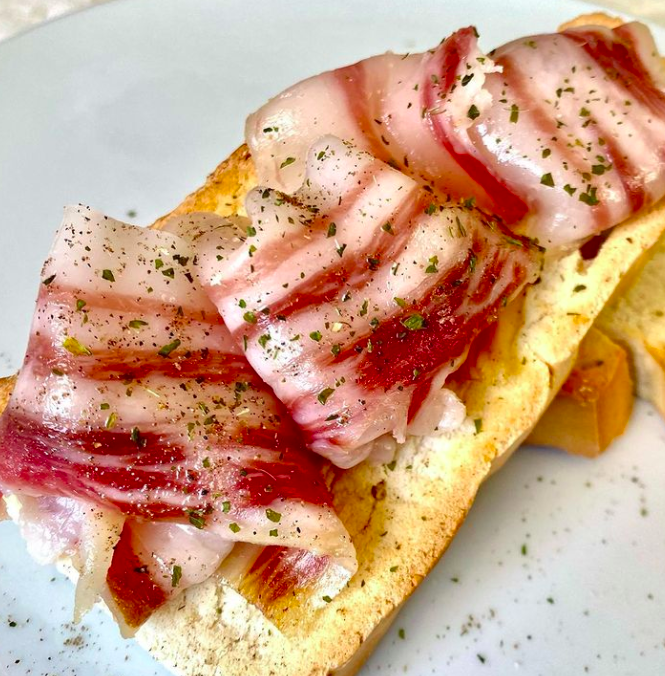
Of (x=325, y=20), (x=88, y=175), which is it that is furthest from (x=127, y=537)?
(x=325, y=20)

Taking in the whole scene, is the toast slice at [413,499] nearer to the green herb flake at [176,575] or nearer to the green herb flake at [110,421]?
the green herb flake at [176,575]

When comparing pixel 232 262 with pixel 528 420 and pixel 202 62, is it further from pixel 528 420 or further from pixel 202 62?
pixel 202 62

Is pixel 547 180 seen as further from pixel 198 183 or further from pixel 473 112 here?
pixel 198 183

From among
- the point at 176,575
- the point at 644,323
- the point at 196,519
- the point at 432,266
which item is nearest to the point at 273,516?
the point at 196,519

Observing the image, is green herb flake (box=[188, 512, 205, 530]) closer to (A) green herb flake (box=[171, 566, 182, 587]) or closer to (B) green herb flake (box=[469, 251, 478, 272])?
(A) green herb flake (box=[171, 566, 182, 587])

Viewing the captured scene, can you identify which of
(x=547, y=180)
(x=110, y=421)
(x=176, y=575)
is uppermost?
(x=547, y=180)
